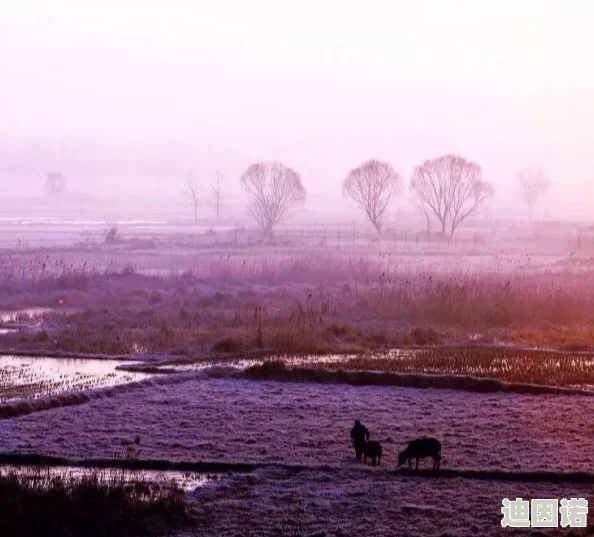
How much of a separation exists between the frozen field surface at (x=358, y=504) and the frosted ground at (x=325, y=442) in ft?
0.07

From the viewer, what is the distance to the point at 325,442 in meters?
13.3

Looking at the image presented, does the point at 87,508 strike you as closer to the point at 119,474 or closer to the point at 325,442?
the point at 119,474

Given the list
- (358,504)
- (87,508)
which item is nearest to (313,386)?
(358,504)

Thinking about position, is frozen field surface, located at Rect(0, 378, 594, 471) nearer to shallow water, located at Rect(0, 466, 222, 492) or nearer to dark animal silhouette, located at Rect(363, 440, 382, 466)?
dark animal silhouette, located at Rect(363, 440, 382, 466)

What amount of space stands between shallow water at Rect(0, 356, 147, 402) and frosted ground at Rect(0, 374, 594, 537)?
120 cm

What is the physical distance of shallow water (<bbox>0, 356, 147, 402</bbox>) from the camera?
57.4 ft

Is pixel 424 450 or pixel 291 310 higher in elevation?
pixel 291 310

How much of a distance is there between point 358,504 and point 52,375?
10857mm

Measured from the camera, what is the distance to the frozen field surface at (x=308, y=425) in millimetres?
12594

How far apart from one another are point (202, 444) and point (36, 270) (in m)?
29.2

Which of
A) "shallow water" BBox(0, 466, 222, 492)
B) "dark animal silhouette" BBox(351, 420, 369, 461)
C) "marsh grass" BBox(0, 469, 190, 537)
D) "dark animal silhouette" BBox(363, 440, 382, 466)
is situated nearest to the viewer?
"marsh grass" BBox(0, 469, 190, 537)

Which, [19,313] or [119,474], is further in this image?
[19,313]

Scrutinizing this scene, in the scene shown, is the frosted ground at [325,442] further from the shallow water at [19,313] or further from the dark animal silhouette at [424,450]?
the shallow water at [19,313]

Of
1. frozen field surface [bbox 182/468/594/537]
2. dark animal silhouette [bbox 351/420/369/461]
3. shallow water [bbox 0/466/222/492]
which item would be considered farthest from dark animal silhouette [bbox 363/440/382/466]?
shallow water [bbox 0/466/222/492]
